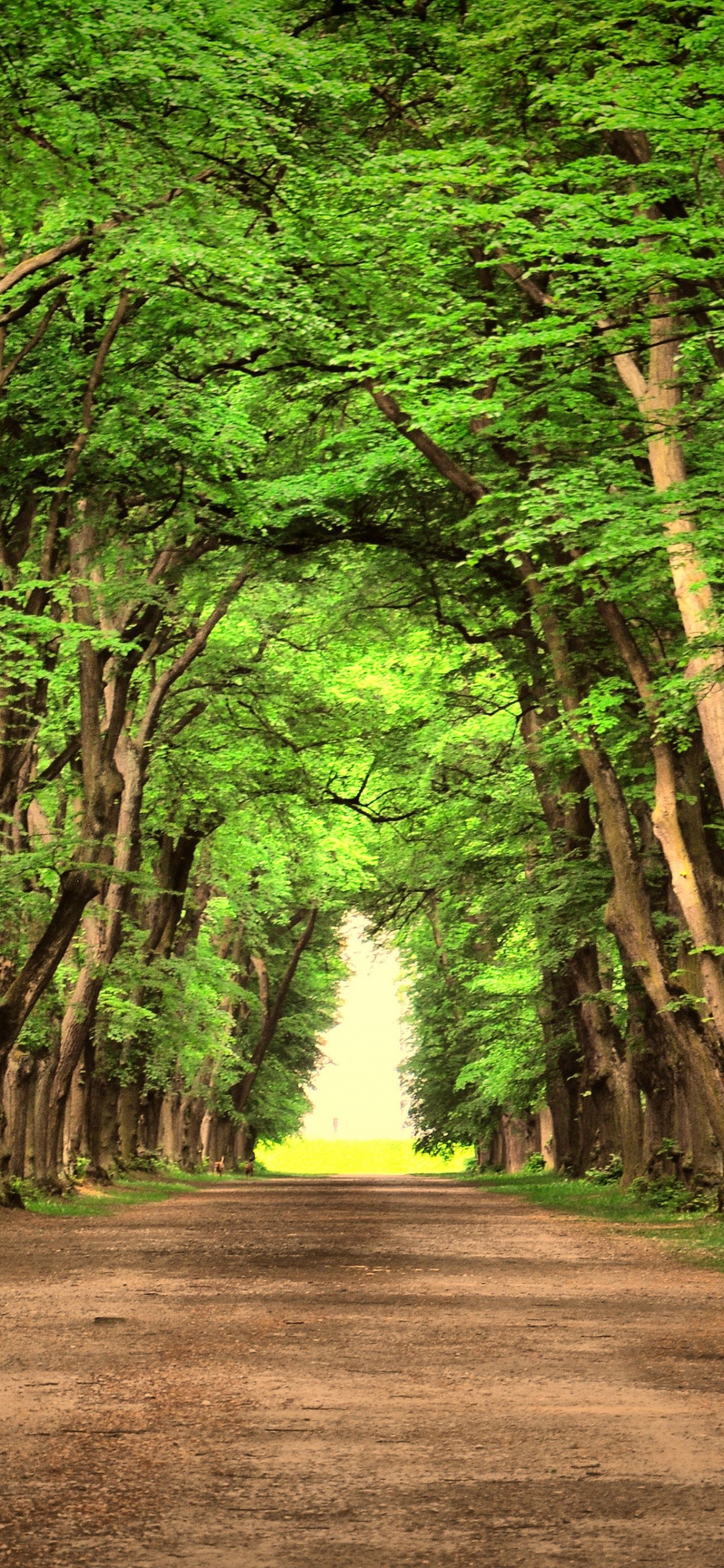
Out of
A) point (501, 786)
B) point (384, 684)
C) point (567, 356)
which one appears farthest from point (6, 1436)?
point (384, 684)

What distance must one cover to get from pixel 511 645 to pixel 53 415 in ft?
23.0

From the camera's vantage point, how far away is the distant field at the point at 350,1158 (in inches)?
3915

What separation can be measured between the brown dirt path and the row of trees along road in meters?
5.80

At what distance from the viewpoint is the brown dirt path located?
5.25 metres

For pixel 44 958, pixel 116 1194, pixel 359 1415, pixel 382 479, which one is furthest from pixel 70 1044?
pixel 359 1415

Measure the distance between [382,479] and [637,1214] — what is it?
31.0 feet

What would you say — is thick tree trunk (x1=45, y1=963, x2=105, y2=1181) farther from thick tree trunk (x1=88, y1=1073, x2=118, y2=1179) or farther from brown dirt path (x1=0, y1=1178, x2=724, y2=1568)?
brown dirt path (x1=0, y1=1178, x2=724, y2=1568)

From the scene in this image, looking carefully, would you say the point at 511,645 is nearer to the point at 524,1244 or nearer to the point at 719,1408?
the point at 524,1244

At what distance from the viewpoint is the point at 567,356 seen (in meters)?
18.0

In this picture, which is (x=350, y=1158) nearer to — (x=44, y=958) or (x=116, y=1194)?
(x=116, y=1194)

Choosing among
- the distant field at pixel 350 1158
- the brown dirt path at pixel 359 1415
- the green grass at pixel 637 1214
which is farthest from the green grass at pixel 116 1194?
the distant field at pixel 350 1158

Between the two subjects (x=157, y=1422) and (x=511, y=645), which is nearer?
(x=157, y=1422)

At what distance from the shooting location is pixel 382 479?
71.4 ft

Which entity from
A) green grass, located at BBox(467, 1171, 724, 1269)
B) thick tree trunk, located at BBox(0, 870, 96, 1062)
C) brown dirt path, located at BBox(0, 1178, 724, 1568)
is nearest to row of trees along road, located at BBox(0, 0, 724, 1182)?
thick tree trunk, located at BBox(0, 870, 96, 1062)
